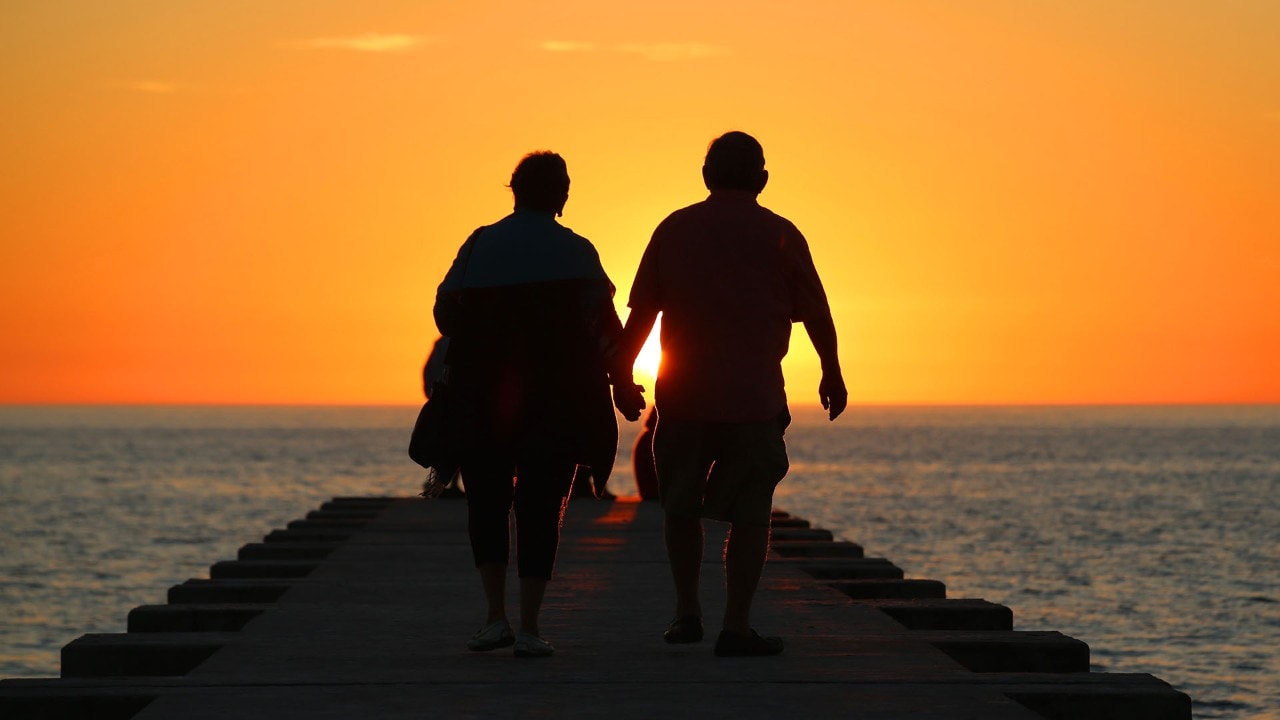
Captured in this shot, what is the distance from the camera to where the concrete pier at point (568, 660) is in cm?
586

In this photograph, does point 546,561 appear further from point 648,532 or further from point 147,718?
point 648,532

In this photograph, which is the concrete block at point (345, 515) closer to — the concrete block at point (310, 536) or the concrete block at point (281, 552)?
the concrete block at point (310, 536)

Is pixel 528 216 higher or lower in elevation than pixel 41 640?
higher

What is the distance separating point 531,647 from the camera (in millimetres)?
7168

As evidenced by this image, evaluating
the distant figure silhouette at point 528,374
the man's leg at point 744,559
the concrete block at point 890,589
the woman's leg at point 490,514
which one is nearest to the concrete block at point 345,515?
the concrete block at point 890,589

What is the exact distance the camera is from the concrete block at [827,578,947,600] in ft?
32.7

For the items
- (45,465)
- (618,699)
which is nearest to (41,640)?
(618,699)

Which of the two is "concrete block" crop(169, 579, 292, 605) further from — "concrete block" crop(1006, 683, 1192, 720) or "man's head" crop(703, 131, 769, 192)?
"concrete block" crop(1006, 683, 1192, 720)

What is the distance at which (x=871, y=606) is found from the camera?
8.97 metres

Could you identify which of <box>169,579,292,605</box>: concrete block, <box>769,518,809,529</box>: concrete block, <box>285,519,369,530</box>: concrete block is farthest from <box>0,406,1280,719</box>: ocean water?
<box>169,579,292,605</box>: concrete block

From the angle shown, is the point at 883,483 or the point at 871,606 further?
the point at 883,483

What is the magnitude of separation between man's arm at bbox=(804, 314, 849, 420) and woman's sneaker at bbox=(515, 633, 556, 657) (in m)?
1.44

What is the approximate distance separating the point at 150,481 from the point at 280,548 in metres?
87.7

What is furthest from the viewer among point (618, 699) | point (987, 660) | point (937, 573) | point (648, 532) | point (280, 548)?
point (937, 573)
